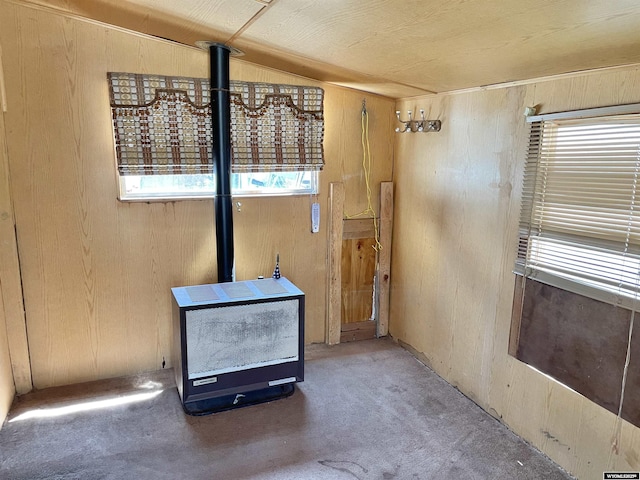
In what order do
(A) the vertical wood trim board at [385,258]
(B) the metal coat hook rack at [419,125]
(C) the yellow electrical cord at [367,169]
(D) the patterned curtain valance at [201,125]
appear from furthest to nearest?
1. (A) the vertical wood trim board at [385,258]
2. (C) the yellow electrical cord at [367,169]
3. (B) the metal coat hook rack at [419,125]
4. (D) the patterned curtain valance at [201,125]

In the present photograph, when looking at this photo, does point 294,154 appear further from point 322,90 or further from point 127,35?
point 127,35

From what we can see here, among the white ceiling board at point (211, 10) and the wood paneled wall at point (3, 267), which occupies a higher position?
the white ceiling board at point (211, 10)

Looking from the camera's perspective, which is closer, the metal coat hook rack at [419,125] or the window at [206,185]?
the window at [206,185]

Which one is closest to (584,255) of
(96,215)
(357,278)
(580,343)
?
(580,343)

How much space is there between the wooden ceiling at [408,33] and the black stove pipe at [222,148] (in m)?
0.19

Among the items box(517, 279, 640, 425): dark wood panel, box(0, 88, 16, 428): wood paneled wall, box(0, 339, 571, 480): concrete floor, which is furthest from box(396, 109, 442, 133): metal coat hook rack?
box(0, 88, 16, 428): wood paneled wall

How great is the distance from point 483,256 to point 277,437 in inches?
64.0

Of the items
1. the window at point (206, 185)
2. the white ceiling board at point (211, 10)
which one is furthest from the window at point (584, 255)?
the window at point (206, 185)

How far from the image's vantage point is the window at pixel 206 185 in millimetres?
2962

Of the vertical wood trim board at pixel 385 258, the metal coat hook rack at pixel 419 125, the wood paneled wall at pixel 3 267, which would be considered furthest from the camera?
the vertical wood trim board at pixel 385 258

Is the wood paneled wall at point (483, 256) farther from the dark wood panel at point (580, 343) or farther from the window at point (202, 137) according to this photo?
the window at point (202, 137)

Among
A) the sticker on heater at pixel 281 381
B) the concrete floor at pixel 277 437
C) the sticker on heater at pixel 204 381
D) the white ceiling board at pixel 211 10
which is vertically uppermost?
the white ceiling board at pixel 211 10

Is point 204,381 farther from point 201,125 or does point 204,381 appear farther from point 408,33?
point 408,33

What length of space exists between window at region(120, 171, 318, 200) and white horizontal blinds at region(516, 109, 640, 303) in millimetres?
1641
